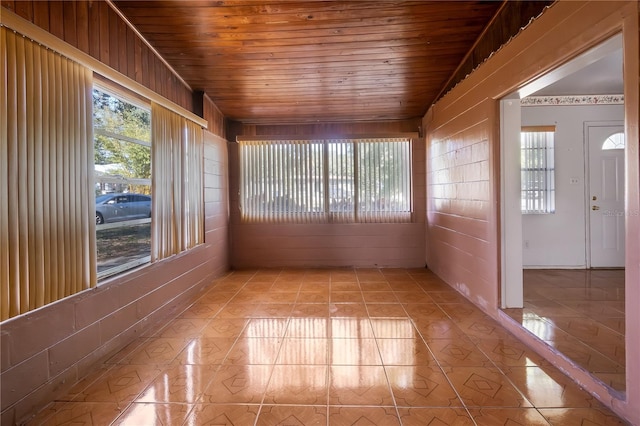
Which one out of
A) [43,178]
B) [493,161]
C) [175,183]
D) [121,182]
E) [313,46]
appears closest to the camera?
[43,178]

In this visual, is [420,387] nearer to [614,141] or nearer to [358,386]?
[358,386]

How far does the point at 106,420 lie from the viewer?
181cm

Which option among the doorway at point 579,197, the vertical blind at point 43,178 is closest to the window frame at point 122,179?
the vertical blind at point 43,178

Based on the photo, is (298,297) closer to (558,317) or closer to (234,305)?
(234,305)

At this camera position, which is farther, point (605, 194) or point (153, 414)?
point (605, 194)

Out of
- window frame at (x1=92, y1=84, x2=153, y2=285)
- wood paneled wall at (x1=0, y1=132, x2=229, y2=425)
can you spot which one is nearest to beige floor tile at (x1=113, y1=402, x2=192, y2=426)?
wood paneled wall at (x1=0, y1=132, x2=229, y2=425)

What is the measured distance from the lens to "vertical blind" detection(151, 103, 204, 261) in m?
3.22

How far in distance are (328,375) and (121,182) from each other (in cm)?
248

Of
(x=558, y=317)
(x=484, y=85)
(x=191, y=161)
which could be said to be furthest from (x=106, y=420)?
(x=484, y=85)

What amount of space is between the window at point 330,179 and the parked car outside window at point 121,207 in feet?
8.47

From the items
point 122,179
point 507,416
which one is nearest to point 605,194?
point 507,416

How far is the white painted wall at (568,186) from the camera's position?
4.93 meters

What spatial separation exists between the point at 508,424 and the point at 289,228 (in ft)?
14.2

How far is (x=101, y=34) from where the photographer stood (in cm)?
260
